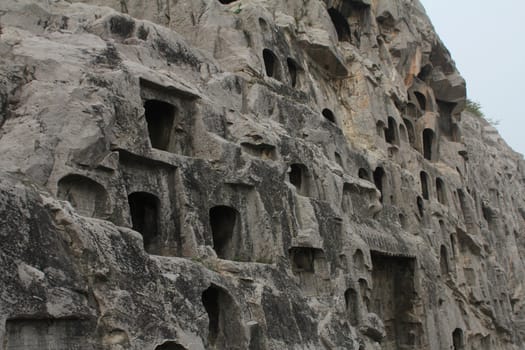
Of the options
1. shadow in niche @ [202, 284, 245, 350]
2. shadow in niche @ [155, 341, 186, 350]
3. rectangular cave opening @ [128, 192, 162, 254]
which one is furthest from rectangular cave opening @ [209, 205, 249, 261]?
shadow in niche @ [155, 341, 186, 350]

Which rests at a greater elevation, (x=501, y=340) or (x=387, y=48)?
(x=387, y=48)

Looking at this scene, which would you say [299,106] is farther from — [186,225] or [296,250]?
[186,225]

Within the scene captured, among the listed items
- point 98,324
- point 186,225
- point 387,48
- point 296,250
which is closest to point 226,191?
point 186,225

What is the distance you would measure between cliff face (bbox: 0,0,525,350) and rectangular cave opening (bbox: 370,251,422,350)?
69 millimetres

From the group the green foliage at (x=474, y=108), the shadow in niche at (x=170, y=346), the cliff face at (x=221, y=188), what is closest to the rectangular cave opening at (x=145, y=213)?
the cliff face at (x=221, y=188)

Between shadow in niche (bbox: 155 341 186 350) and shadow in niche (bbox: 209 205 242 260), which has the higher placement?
shadow in niche (bbox: 209 205 242 260)

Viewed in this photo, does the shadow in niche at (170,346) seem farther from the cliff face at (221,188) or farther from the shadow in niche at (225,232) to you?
the shadow in niche at (225,232)

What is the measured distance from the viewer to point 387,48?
29.8m

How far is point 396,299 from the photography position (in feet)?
76.6

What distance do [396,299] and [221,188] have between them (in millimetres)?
11177

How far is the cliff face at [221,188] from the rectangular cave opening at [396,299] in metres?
0.07

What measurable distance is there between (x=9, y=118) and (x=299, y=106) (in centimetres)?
1040

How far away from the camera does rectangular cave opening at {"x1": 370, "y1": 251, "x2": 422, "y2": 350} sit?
22.6 meters

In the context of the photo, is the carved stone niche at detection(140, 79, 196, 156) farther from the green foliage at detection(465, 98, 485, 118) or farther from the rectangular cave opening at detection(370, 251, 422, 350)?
the green foliage at detection(465, 98, 485, 118)
